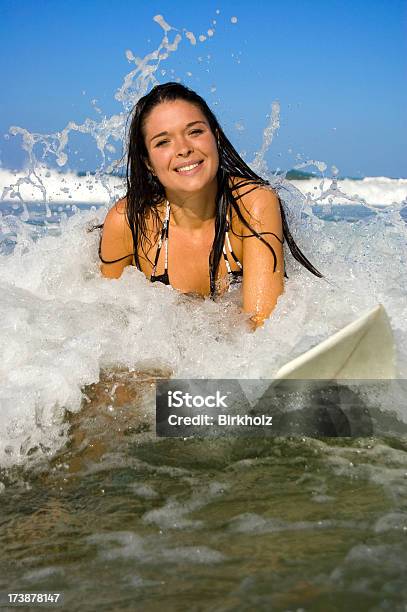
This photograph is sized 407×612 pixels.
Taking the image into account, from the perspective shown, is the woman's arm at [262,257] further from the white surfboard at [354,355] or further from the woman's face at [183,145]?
the white surfboard at [354,355]

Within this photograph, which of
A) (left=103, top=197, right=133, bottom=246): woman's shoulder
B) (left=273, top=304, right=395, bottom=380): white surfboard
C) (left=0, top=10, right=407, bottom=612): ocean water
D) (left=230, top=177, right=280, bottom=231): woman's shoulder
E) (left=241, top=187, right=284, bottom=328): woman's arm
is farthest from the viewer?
(left=103, top=197, right=133, bottom=246): woman's shoulder

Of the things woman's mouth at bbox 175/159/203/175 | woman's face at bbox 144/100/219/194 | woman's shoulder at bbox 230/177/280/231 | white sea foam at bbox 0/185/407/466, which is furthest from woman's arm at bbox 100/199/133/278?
woman's shoulder at bbox 230/177/280/231

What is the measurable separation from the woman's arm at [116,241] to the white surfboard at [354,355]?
6.15 feet

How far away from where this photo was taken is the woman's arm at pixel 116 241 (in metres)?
4.62

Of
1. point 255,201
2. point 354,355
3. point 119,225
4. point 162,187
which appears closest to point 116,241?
point 119,225

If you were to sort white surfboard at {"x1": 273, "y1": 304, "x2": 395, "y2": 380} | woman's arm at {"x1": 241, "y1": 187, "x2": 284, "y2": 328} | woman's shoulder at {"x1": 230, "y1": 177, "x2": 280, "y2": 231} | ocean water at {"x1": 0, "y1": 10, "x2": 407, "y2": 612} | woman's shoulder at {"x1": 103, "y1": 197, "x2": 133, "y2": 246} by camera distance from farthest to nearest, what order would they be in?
woman's shoulder at {"x1": 103, "y1": 197, "x2": 133, "y2": 246}
woman's shoulder at {"x1": 230, "y1": 177, "x2": 280, "y2": 231}
woman's arm at {"x1": 241, "y1": 187, "x2": 284, "y2": 328}
white surfboard at {"x1": 273, "y1": 304, "x2": 395, "y2": 380}
ocean water at {"x1": 0, "y1": 10, "x2": 407, "y2": 612}

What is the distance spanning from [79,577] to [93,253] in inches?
130

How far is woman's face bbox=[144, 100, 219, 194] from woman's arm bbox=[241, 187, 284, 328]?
13.4 inches

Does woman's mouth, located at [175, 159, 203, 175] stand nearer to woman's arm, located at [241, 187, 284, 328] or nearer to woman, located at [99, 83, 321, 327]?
woman, located at [99, 83, 321, 327]

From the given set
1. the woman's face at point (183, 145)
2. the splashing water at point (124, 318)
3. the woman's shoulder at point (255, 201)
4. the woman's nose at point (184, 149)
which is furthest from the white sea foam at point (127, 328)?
the woman's nose at point (184, 149)

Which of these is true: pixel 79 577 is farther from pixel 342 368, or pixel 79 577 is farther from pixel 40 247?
pixel 40 247

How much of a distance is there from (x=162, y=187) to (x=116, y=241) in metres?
0.49

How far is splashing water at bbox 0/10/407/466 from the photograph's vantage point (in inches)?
134

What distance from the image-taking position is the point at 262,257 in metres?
4.19
